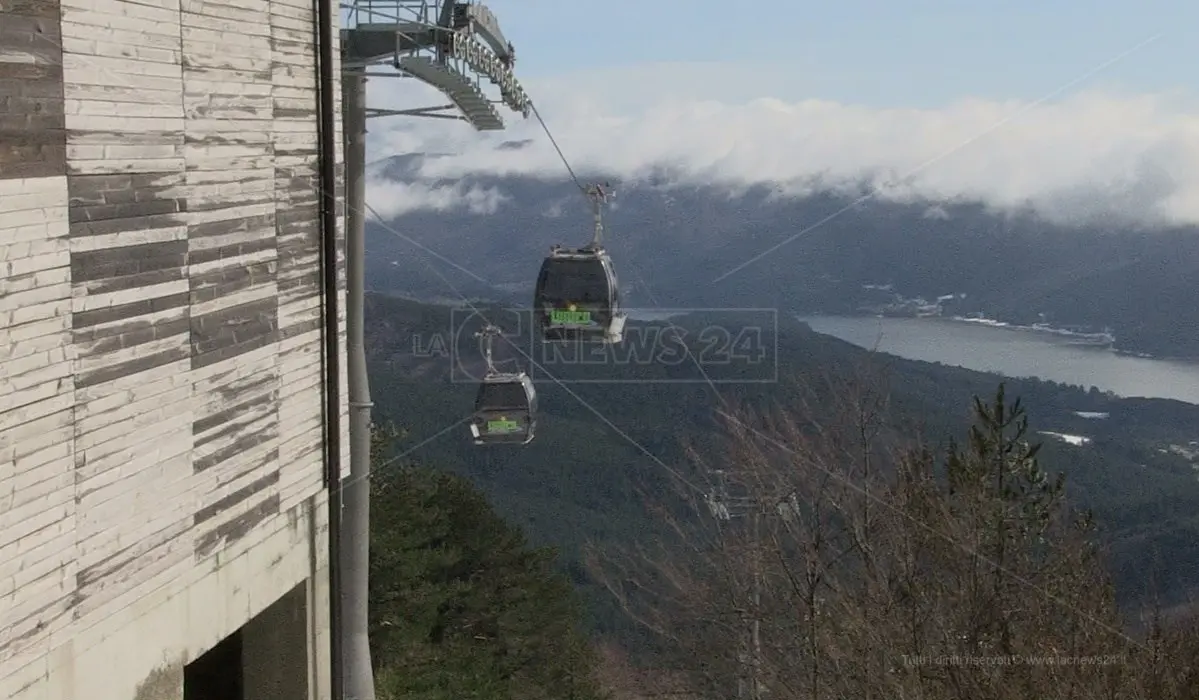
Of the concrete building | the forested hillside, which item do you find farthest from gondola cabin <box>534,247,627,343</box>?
the forested hillside

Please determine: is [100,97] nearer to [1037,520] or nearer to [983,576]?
[983,576]

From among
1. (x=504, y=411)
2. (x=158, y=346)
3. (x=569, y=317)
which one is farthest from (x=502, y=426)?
(x=158, y=346)

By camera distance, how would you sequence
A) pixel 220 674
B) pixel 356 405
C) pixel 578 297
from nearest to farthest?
pixel 356 405 → pixel 220 674 → pixel 578 297

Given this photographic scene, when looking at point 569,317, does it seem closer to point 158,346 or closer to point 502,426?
point 502,426

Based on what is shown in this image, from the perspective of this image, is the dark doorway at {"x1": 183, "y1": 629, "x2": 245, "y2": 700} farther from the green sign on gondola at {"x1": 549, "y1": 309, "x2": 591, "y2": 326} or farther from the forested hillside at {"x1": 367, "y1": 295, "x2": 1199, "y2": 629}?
the forested hillside at {"x1": 367, "y1": 295, "x2": 1199, "y2": 629}

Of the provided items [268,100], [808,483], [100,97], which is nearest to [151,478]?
[100,97]

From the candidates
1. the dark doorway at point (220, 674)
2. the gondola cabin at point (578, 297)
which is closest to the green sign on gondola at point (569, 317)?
the gondola cabin at point (578, 297)

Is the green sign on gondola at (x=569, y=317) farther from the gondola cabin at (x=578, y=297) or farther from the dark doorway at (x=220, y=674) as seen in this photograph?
the dark doorway at (x=220, y=674)
